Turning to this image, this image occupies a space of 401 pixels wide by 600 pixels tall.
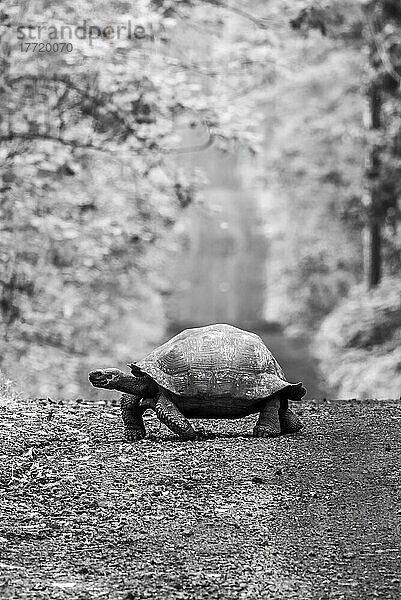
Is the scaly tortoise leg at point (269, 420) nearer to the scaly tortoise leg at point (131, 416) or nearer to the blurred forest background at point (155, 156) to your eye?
the scaly tortoise leg at point (131, 416)

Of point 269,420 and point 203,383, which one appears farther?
point 269,420

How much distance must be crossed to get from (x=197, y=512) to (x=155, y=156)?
293 inches

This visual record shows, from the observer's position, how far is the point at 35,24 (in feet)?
33.2

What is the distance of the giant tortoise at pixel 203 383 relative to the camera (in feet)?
19.5

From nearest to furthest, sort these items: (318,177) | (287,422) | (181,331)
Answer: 1. (287,422)
2. (181,331)
3. (318,177)

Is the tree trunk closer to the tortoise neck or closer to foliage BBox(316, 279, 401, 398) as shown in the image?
foliage BBox(316, 279, 401, 398)

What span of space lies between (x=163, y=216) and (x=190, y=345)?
29.3 ft

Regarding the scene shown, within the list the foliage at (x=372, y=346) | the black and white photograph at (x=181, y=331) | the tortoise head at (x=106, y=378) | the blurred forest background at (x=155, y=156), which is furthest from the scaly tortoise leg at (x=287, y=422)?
the foliage at (x=372, y=346)

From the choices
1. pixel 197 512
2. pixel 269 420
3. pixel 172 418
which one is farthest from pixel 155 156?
pixel 197 512

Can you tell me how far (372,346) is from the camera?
52.5 ft

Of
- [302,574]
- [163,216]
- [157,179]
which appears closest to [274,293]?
[163,216]

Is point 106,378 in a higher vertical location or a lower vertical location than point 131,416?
higher

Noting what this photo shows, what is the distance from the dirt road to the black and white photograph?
0.02m

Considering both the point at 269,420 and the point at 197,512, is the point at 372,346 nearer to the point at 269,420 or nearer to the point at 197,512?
the point at 269,420
